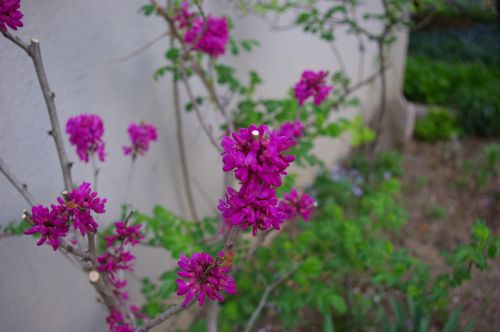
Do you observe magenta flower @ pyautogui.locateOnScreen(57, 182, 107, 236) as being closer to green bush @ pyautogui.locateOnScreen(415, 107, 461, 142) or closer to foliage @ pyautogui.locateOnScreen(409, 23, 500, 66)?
green bush @ pyautogui.locateOnScreen(415, 107, 461, 142)

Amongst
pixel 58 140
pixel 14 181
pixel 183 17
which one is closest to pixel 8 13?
pixel 58 140

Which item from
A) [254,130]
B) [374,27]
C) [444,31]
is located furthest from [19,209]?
[444,31]

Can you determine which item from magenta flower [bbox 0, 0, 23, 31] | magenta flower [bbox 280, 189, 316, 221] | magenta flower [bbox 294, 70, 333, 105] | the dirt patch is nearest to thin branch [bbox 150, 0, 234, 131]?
magenta flower [bbox 294, 70, 333, 105]

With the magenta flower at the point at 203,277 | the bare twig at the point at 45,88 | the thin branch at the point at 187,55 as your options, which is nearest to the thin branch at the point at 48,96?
the bare twig at the point at 45,88

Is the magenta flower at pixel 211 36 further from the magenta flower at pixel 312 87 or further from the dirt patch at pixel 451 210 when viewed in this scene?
the dirt patch at pixel 451 210

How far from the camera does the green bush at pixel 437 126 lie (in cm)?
516

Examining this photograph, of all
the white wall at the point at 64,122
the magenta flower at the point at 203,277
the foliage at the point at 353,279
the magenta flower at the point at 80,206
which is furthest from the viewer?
the foliage at the point at 353,279

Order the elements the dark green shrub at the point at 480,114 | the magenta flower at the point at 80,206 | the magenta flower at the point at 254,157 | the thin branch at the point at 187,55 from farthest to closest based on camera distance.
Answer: the dark green shrub at the point at 480,114, the thin branch at the point at 187,55, the magenta flower at the point at 80,206, the magenta flower at the point at 254,157

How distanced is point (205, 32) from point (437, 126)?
14.0 ft

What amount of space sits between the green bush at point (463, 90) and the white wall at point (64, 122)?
401cm

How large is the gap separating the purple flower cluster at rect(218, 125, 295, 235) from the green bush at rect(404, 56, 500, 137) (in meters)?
5.06

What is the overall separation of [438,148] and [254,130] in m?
4.77

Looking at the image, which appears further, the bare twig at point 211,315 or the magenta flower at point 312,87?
the bare twig at point 211,315

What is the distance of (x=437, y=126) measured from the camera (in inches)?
207
